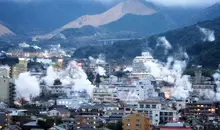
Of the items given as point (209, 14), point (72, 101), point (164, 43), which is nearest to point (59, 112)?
point (72, 101)

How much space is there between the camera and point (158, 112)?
19.9 meters

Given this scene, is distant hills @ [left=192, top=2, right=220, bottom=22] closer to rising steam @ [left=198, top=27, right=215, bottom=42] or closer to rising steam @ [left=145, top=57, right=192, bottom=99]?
rising steam @ [left=198, top=27, right=215, bottom=42]

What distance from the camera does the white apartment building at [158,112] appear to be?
19641 mm

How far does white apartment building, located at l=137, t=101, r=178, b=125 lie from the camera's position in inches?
773

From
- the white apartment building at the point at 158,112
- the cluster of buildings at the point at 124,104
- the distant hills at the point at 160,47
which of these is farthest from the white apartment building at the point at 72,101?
the distant hills at the point at 160,47

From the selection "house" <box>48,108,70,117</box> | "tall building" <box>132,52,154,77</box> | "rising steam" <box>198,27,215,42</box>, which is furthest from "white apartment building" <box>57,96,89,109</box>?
"rising steam" <box>198,27,215,42</box>

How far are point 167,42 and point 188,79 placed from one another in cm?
1902

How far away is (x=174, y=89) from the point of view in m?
29.0

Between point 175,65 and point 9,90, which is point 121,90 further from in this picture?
point 175,65

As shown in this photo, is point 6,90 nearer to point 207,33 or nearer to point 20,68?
point 20,68

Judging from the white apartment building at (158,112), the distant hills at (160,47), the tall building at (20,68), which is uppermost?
the distant hills at (160,47)

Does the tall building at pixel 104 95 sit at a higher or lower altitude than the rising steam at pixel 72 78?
lower

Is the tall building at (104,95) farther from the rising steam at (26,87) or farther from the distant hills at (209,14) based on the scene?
the distant hills at (209,14)

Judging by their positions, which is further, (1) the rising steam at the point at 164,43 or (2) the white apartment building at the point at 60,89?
(1) the rising steam at the point at 164,43
